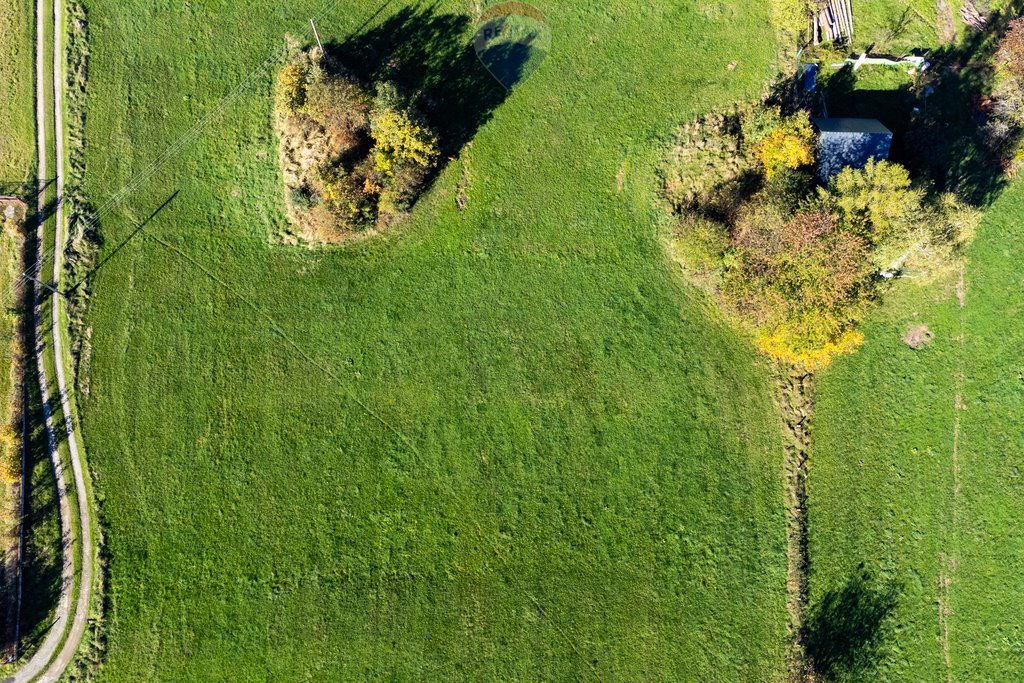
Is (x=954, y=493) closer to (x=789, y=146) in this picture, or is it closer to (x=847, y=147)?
(x=847, y=147)

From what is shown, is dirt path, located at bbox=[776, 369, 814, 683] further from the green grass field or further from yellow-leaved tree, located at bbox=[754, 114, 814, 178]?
yellow-leaved tree, located at bbox=[754, 114, 814, 178]

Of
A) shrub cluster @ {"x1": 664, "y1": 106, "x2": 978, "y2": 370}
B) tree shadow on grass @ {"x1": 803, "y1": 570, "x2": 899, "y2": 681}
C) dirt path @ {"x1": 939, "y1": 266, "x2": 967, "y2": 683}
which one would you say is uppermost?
shrub cluster @ {"x1": 664, "y1": 106, "x2": 978, "y2": 370}

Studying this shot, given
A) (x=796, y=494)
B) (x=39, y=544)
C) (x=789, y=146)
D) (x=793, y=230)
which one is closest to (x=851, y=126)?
(x=789, y=146)

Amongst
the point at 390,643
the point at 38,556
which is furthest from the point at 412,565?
the point at 38,556

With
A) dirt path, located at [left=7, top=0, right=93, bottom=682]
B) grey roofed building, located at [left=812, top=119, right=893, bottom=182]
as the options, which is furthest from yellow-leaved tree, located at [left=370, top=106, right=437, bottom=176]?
grey roofed building, located at [left=812, top=119, right=893, bottom=182]

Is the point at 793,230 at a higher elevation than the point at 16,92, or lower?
lower

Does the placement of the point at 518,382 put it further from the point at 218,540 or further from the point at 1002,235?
the point at 1002,235

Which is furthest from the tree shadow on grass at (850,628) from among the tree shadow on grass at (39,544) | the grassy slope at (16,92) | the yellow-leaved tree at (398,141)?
the grassy slope at (16,92)
